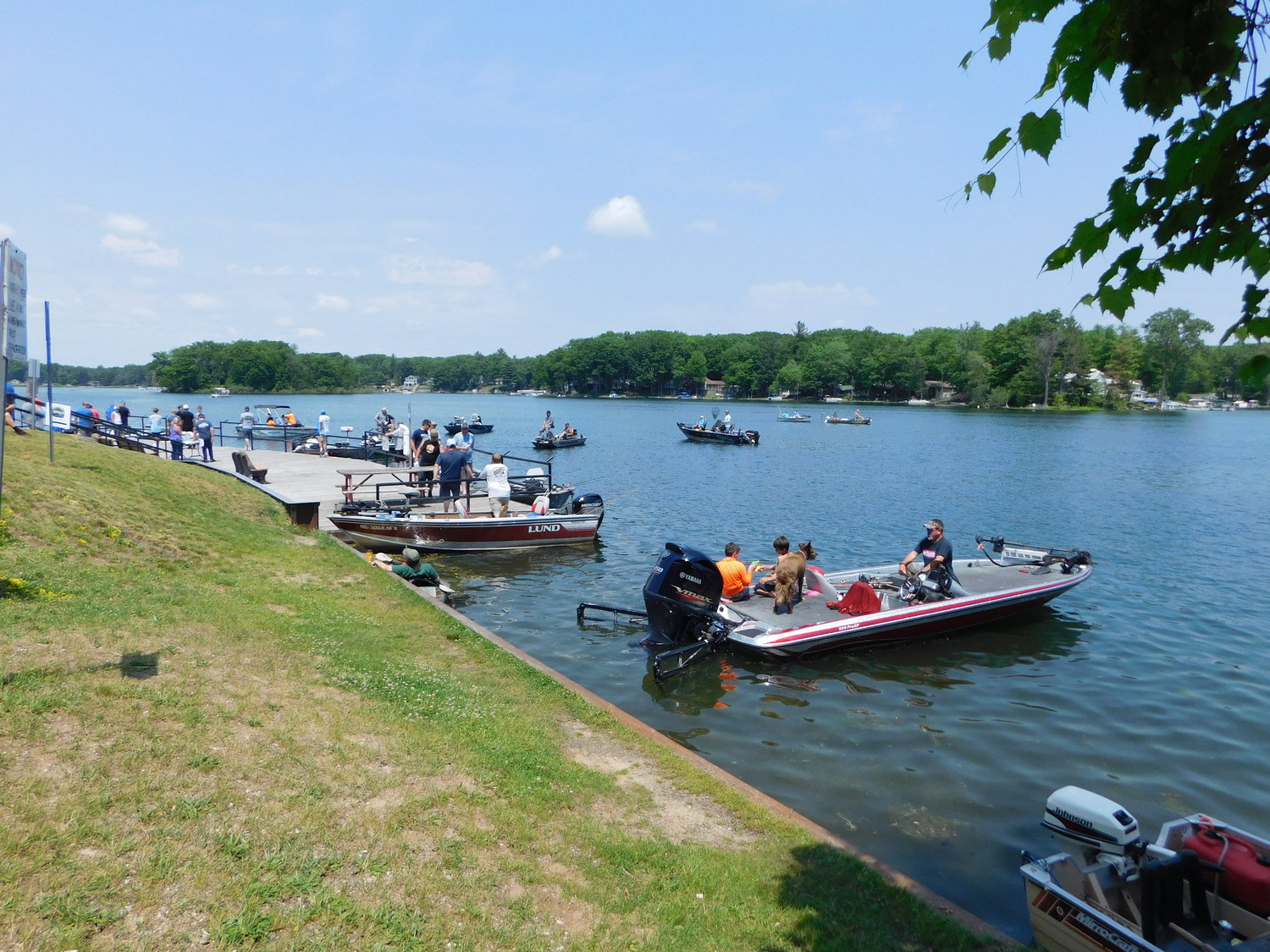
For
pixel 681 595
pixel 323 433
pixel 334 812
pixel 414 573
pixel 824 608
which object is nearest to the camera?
pixel 334 812

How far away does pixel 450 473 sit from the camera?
66.8 ft

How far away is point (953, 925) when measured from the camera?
526cm

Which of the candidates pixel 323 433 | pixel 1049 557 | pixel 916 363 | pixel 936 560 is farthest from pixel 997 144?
pixel 916 363

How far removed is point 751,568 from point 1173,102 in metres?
12.1

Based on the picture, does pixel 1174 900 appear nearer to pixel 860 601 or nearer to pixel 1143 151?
pixel 1143 151

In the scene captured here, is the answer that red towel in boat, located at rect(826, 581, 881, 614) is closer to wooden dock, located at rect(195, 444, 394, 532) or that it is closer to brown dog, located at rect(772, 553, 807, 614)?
brown dog, located at rect(772, 553, 807, 614)

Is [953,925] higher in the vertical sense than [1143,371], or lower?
lower

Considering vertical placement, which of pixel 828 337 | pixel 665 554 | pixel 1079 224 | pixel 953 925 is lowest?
pixel 953 925

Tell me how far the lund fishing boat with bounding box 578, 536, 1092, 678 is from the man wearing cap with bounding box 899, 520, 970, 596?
0.40 feet

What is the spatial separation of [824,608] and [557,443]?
41.0 metres

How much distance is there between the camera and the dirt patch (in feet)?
19.8

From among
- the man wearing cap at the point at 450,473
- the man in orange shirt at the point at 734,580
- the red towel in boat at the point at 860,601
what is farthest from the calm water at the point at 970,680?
the man wearing cap at the point at 450,473

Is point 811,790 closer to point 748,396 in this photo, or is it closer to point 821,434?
point 821,434

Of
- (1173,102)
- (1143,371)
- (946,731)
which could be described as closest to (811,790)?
(946,731)
